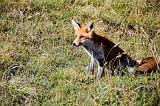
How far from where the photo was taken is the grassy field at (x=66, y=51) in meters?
6.28

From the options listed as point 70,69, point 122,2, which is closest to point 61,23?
point 122,2

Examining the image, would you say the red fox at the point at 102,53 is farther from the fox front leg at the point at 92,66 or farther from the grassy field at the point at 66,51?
the grassy field at the point at 66,51

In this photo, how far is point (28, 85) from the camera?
687cm

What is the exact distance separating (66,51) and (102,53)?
33.4 inches

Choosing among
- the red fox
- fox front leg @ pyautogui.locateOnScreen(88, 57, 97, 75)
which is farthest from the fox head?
fox front leg @ pyautogui.locateOnScreen(88, 57, 97, 75)

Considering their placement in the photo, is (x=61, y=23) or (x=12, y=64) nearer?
(x=12, y=64)

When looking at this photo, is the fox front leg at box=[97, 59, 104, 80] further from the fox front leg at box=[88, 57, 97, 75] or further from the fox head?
the fox head

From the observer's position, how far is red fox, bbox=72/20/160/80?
7.61 metres

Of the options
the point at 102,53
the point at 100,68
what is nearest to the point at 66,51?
the point at 102,53

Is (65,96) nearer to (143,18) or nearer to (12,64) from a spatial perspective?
(12,64)

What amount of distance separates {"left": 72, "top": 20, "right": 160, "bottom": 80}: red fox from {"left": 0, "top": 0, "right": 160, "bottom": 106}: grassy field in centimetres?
21

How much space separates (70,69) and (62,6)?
2.58 meters

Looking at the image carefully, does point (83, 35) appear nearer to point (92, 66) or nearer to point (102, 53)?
point (102, 53)

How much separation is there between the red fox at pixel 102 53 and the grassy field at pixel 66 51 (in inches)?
8.3
